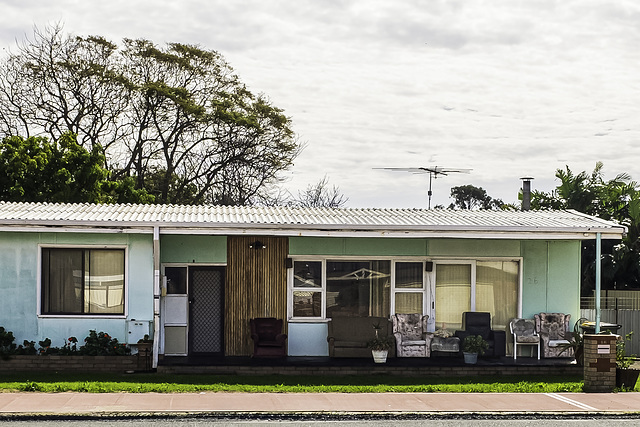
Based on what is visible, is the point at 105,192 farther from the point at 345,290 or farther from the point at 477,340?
the point at 477,340

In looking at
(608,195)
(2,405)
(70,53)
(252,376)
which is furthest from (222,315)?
(70,53)

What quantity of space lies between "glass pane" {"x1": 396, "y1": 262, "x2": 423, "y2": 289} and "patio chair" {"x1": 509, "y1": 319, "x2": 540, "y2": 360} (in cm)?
214

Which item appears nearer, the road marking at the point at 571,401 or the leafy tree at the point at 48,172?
the road marking at the point at 571,401

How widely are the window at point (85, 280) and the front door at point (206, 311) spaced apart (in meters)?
1.60

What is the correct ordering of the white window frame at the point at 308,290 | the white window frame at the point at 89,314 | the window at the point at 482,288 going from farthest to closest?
the window at the point at 482,288, the white window frame at the point at 308,290, the white window frame at the point at 89,314

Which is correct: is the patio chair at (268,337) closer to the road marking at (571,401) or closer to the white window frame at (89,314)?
the white window frame at (89,314)

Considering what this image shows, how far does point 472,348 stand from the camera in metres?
17.2

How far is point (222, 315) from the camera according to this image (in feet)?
59.6

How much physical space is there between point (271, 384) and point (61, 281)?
5.07m

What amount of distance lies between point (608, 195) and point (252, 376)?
64.2 ft

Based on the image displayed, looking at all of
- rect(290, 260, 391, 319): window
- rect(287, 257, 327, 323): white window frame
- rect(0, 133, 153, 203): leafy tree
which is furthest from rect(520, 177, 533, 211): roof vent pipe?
rect(0, 133, 153, 203): leafy tree

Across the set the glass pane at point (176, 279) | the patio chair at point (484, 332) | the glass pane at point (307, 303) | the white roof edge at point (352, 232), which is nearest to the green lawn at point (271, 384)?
the patio chair at point (484, 332)

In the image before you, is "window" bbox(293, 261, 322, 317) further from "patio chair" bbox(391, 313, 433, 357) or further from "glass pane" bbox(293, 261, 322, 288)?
"patio chair" bbox(391, 313, 433, 357)

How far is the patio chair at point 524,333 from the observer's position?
1806 cm
